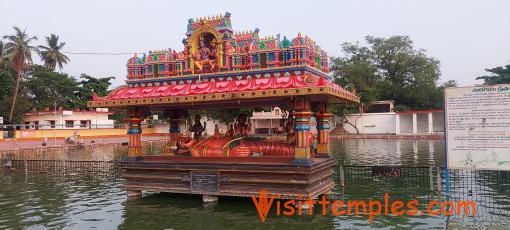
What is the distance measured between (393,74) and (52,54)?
5359cm

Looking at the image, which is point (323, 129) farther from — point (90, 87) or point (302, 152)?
point (90, 87)

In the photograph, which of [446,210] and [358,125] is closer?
[446,210]

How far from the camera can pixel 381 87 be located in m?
55.5

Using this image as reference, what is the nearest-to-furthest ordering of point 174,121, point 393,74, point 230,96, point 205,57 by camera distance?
point 230,96 < point 205,57 < point 174,121 < point 393,74

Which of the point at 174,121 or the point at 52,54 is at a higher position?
the point at 52,54

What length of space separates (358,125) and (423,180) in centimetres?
4123

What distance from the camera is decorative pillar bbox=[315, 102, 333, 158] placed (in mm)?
11703

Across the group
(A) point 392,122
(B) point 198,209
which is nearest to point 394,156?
(B) point 198,209

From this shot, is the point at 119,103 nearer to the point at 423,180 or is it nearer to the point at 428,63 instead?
the point at 423,180

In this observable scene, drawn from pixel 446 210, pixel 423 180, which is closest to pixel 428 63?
pixel 423 180

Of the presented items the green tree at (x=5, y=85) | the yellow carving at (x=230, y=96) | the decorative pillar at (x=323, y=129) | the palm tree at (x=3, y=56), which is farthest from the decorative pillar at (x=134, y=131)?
the palm tree at (x=3, y=56)

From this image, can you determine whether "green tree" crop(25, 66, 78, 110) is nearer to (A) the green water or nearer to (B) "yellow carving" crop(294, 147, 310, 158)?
(A) the green water

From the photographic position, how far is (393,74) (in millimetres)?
59406

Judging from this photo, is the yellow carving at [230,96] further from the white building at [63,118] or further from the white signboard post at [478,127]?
the white building at [63,118]
